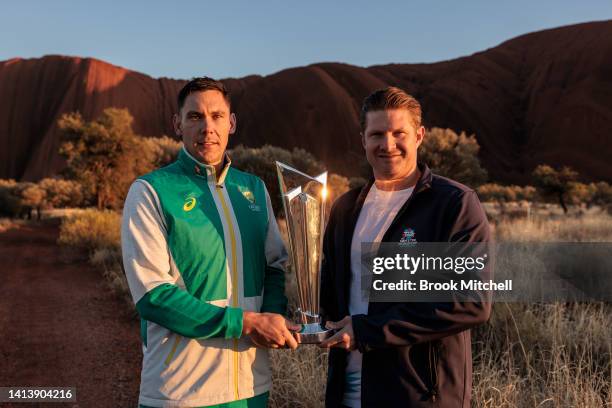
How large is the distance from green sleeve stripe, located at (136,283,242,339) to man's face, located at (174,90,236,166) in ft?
2.01

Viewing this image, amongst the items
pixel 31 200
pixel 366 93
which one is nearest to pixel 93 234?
pixel 31 200

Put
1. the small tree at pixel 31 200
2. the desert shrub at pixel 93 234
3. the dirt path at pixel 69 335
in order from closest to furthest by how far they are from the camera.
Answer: the dirt path at pixel 69 335, the desert shrub at pixel 93 234, the small tree at pixel 31 200

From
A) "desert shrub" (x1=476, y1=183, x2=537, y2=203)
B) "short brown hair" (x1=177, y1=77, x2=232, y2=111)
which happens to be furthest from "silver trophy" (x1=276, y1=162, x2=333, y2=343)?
"desert shrub" (x1=476, y1=183, x2=537, y2=203)

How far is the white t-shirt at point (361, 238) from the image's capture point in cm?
205

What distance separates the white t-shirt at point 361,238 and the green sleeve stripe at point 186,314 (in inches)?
21.0

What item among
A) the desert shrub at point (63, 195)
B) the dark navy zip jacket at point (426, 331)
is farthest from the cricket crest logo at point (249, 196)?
the desert shrub at point (63, 195)

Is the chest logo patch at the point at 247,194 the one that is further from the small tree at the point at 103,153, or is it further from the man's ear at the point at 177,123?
the small tree at the point at 103,153

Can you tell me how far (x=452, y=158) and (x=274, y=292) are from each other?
19343mm

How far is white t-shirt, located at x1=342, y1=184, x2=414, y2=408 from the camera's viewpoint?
6.73ft

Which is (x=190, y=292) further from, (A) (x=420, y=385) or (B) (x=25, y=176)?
(B) (x=25, y=176)

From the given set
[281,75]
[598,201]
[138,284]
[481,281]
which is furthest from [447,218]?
[281,75]

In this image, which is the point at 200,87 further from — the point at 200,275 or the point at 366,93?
the point at 366,93

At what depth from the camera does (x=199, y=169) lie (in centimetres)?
215

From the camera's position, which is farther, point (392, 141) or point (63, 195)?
point (63, 195)
